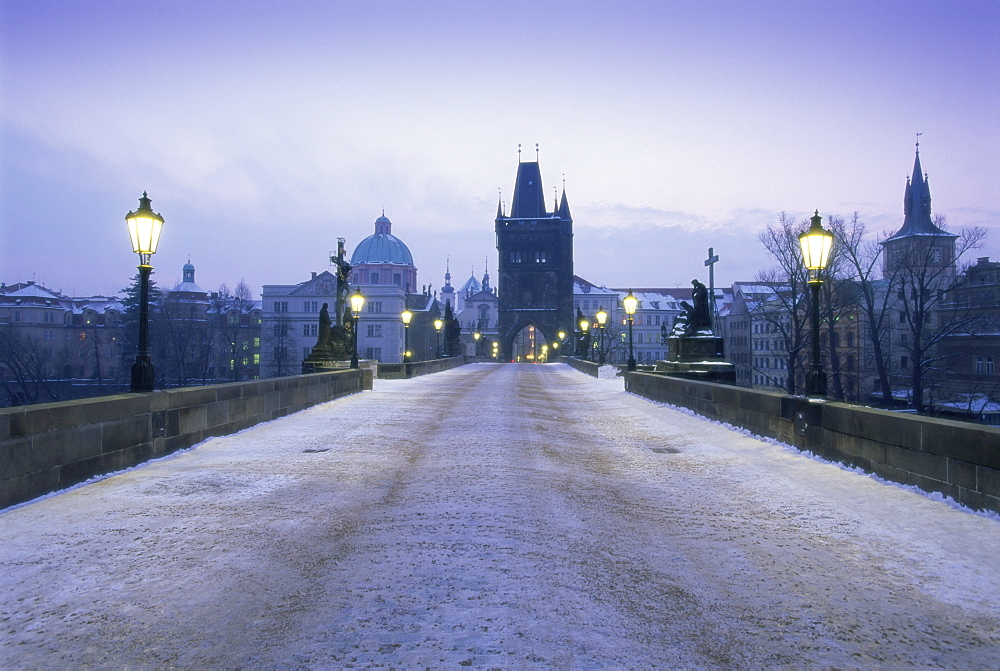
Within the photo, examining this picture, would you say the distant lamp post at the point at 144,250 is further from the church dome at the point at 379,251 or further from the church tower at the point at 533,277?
the church dome at the point at 379,251

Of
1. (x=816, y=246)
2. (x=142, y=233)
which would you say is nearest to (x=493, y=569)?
(x=142, y=233)

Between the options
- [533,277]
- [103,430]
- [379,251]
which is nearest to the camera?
[103,430]

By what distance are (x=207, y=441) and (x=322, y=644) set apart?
7325mm

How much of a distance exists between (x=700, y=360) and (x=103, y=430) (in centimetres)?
1729

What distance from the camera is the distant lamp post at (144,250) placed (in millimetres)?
8742

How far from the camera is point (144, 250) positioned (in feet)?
30.3

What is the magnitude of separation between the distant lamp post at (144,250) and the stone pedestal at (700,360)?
15.1 metres

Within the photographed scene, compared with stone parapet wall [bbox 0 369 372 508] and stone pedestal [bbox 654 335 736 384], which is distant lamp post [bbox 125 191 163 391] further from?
stone pedestal [bbox 654 335 736 384]

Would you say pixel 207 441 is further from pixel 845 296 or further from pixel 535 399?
pixel 845 296

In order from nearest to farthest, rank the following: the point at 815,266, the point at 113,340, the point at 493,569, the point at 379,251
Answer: the point at 493,569 → the point at 815,266 → the point at 113,340 → the point at 379,251

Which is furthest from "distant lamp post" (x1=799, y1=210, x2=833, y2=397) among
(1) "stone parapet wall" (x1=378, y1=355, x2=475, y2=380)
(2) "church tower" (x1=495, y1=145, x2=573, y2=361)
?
(2) "church tower" (x1=495, y1=145, x2=573, y2=361)

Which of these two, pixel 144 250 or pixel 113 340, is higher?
pixel 113 340

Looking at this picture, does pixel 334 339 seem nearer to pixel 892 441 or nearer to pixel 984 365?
pixel 892 441

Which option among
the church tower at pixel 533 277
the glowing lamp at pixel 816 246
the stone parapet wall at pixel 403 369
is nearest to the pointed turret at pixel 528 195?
the church tower at pixel 533 277
